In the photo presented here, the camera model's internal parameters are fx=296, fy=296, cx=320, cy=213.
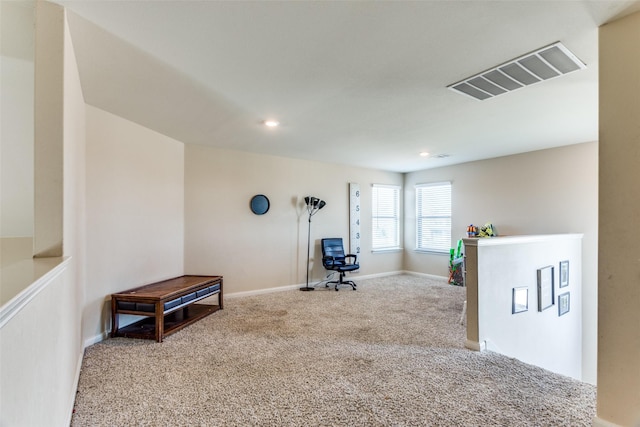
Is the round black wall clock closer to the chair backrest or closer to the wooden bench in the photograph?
the chair backrest

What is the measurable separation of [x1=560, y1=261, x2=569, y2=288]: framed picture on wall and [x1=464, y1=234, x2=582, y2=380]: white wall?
71mm

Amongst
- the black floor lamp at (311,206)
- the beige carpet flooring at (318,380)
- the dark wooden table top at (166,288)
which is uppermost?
the black floor lamp at (311,206)

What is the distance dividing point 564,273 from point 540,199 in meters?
1.29

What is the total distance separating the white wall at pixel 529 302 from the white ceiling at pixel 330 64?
1.44m

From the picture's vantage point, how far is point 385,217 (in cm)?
671

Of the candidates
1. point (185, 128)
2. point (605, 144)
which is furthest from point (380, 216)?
point (605, 144)

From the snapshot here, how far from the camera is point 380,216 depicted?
6617 mm

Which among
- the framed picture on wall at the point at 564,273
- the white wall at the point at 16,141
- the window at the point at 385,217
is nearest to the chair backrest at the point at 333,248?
the window at the point at 385,217

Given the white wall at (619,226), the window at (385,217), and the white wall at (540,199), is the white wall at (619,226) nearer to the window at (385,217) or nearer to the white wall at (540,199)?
the white wall at (540,199)

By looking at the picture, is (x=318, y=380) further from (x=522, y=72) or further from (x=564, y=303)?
(x=564, y=303)

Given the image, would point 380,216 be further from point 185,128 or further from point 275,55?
point 275,55

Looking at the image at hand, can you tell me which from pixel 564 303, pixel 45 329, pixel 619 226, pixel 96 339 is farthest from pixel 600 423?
pixel 96 339

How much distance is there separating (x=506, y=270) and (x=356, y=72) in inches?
105

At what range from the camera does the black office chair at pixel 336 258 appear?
5.31 metres
